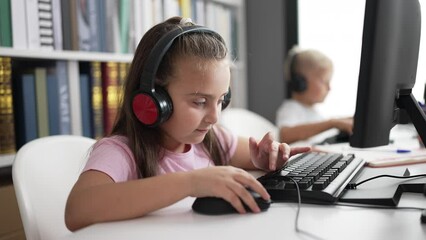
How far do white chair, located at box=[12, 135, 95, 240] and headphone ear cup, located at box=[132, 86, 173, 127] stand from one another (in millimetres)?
265

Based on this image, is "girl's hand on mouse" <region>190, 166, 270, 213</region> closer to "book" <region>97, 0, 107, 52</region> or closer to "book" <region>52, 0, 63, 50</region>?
"book" <region>52, 0, 63, 50</region>

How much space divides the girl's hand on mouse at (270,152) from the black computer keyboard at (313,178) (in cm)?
2

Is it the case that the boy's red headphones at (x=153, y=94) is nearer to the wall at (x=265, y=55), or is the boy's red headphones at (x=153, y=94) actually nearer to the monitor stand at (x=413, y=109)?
the monitor stand at (x=413, y=109)

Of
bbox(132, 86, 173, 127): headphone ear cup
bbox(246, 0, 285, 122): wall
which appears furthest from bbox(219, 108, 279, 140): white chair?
bbox(132, 86, 173, 127): headphone ear cup

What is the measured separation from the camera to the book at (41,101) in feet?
4.08

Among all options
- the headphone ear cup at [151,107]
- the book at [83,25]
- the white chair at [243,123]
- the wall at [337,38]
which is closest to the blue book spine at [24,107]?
the book at [83,25]

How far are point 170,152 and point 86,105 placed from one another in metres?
0.57

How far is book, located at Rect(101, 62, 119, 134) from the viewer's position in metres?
1.47

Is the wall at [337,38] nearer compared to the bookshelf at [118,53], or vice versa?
the bookshelf at [118,53]

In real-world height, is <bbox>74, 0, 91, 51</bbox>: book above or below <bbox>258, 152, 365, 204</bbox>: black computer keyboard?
above

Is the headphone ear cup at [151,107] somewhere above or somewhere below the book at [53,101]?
above

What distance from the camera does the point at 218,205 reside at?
596mm

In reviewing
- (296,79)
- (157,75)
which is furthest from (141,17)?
(157,75)

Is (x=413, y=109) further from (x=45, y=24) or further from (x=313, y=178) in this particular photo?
(x=45, y=24)
